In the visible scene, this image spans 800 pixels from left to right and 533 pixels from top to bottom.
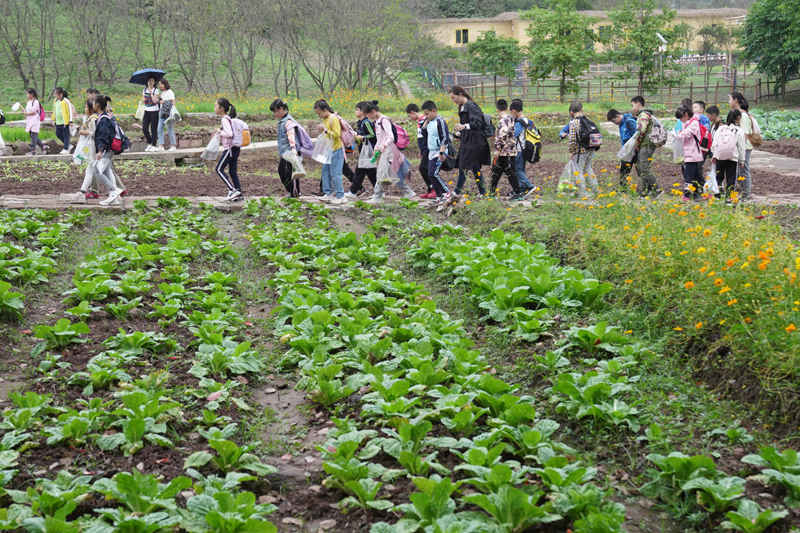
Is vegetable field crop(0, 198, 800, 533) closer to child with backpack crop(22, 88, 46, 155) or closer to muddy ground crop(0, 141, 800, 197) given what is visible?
muddy ground crop(0, 141, 800, 197)

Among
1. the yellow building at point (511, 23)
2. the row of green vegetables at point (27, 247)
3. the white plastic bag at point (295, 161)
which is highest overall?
the yellow building at point (511, 23)

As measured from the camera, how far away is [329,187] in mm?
11797

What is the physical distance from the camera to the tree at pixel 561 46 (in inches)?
1310

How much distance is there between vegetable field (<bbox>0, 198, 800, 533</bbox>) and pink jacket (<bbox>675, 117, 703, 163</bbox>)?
430 cm

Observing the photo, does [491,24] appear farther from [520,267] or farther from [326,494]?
[326,494]

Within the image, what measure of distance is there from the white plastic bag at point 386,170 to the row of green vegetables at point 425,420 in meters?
4.58

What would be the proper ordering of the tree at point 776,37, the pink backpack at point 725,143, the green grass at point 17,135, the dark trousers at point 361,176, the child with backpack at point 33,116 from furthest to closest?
the tree at point 776,37
the green grass at point 17,135
the child with backpack at point 33,116
the dark trousers at point 361,176
the pink backpack at point 725,143

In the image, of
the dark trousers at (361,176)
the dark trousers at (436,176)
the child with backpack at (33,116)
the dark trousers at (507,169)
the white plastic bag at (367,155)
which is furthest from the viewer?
the child with backpack at (33,116)

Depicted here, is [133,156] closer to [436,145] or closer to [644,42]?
[436,145]

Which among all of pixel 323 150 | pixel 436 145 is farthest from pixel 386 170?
pixel 323 150

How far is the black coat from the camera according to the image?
10297mm

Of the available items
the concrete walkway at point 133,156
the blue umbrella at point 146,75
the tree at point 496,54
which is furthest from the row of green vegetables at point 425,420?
the tree at point 496,54

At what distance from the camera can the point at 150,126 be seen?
16547mm

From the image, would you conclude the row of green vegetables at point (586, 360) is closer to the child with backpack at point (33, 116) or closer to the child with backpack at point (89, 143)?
the child with backpack at point (89, 143)
